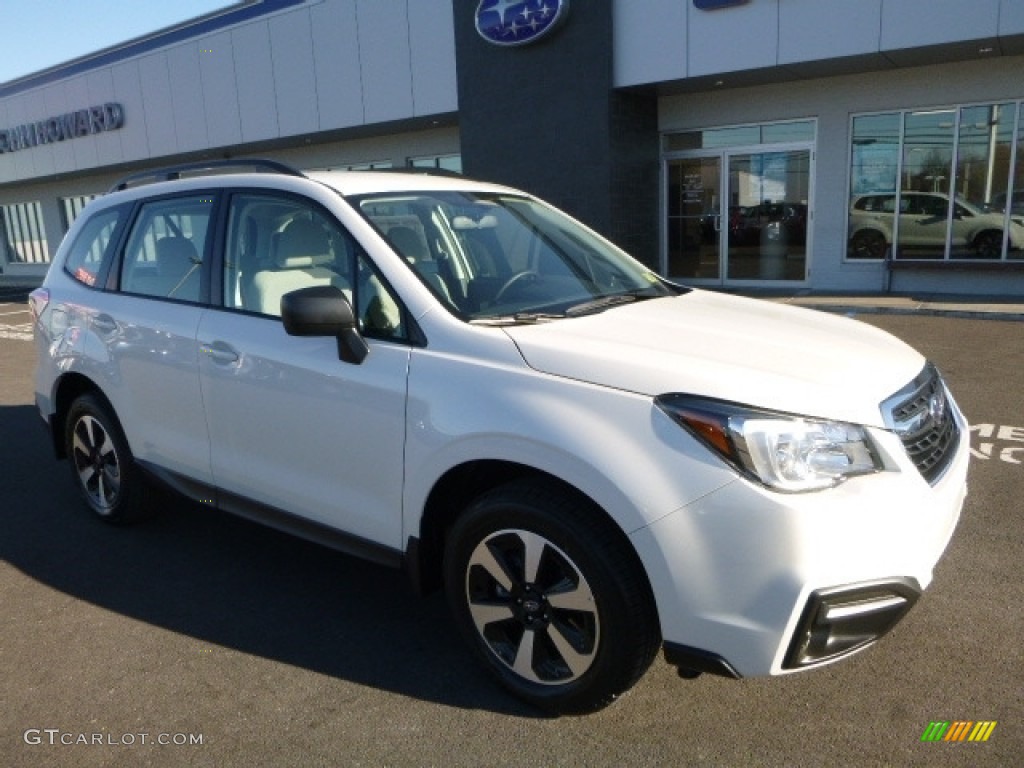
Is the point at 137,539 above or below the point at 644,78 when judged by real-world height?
below

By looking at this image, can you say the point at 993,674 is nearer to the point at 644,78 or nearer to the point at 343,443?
the point at 343,443

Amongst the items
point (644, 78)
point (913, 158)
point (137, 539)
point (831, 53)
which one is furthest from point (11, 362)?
point (913, 158)

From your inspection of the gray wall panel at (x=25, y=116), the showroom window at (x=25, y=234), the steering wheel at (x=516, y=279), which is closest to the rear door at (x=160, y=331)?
the steering wheel at (x=516, y=279)

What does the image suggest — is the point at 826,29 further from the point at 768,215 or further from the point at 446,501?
the point at 446,501

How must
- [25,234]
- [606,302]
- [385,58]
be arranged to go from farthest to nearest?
[25,234] < [385,58] < [606,302]

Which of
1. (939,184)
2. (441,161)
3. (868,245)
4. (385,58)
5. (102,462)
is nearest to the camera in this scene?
(102,462)

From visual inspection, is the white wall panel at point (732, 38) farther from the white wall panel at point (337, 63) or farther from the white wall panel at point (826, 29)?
the white wall panel at point (337, 63)

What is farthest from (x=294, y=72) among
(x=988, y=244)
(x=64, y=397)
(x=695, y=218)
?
(x=64, y=397)

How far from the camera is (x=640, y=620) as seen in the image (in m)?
2.42

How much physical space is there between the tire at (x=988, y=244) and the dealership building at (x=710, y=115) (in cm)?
2

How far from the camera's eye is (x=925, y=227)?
12773 millimetres

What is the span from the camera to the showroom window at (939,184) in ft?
39.4

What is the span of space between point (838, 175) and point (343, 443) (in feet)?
40.2

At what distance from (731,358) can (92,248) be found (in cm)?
370
